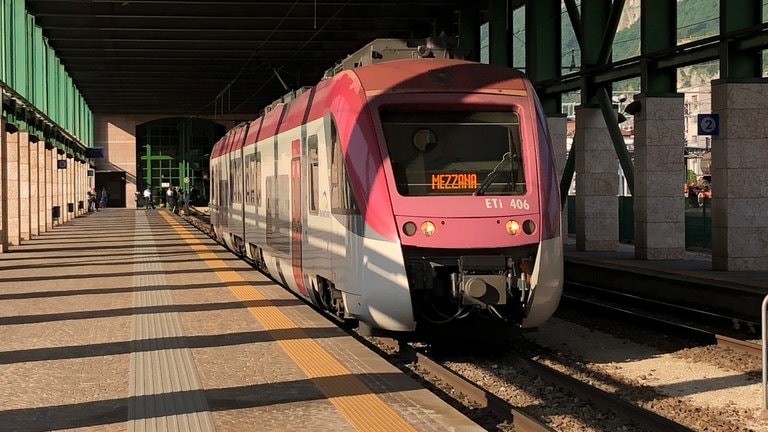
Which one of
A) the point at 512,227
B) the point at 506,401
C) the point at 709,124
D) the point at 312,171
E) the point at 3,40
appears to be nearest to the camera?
the point at 506,401

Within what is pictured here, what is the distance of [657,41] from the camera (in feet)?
66.9

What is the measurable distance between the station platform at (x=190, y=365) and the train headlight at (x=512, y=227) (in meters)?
Result: 1.82

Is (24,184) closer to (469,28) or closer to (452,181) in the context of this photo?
(469,28)

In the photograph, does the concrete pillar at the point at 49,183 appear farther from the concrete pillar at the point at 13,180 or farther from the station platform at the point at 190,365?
the station platform at the point at 190,365

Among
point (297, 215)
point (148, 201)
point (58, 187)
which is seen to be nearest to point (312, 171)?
point (297, 215)

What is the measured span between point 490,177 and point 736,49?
8.68m

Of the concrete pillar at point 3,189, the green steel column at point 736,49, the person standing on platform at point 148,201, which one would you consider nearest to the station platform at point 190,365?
the green steel column at point 736,49

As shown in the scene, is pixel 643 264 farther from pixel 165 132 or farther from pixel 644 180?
pixel 165 132

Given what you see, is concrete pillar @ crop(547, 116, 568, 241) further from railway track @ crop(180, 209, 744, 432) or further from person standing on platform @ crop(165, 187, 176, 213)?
person standing on platform @ crop(165, 187, 176, 213)

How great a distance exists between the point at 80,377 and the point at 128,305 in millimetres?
5569

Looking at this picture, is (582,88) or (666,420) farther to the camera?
(582,88)

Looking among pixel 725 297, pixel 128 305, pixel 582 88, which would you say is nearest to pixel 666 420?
pixel 725 297

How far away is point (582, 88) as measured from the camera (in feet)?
74.7

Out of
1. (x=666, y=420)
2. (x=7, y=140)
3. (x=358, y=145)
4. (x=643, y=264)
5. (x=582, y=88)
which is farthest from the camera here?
(x=7, y=140)
